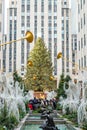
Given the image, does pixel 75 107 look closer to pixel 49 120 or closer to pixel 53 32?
pixel 49 120

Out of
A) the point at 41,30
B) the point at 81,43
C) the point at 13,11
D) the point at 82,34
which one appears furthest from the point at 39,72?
the point at 13,11

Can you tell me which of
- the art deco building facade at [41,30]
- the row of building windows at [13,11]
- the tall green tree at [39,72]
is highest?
the row of building windows at [13,11]

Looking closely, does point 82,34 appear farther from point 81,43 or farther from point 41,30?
point 41,30

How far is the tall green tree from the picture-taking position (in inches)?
3179

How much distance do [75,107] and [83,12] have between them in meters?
26.0

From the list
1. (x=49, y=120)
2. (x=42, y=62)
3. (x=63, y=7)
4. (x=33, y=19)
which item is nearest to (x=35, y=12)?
(x=33, y=19)

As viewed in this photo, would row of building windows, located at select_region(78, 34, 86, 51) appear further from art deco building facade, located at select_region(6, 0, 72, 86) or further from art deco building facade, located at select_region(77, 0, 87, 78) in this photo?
art deco building facade, located at select_region(6, 0, 72, 86)

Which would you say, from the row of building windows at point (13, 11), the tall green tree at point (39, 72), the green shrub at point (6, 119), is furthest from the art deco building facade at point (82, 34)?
the row of building windows at point (13, 11)

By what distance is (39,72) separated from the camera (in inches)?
3196

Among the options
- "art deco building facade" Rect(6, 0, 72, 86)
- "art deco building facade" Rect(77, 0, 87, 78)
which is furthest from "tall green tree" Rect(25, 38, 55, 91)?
"art deco building facade" Rect(6, 0, 72, 86)

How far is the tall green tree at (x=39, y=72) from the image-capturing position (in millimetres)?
80750

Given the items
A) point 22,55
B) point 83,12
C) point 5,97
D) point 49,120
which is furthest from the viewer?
point 22,55

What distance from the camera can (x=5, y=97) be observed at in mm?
20391

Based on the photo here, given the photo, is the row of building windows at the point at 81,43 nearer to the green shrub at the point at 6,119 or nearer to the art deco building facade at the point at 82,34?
the art deco building facade at the point at 82,34
